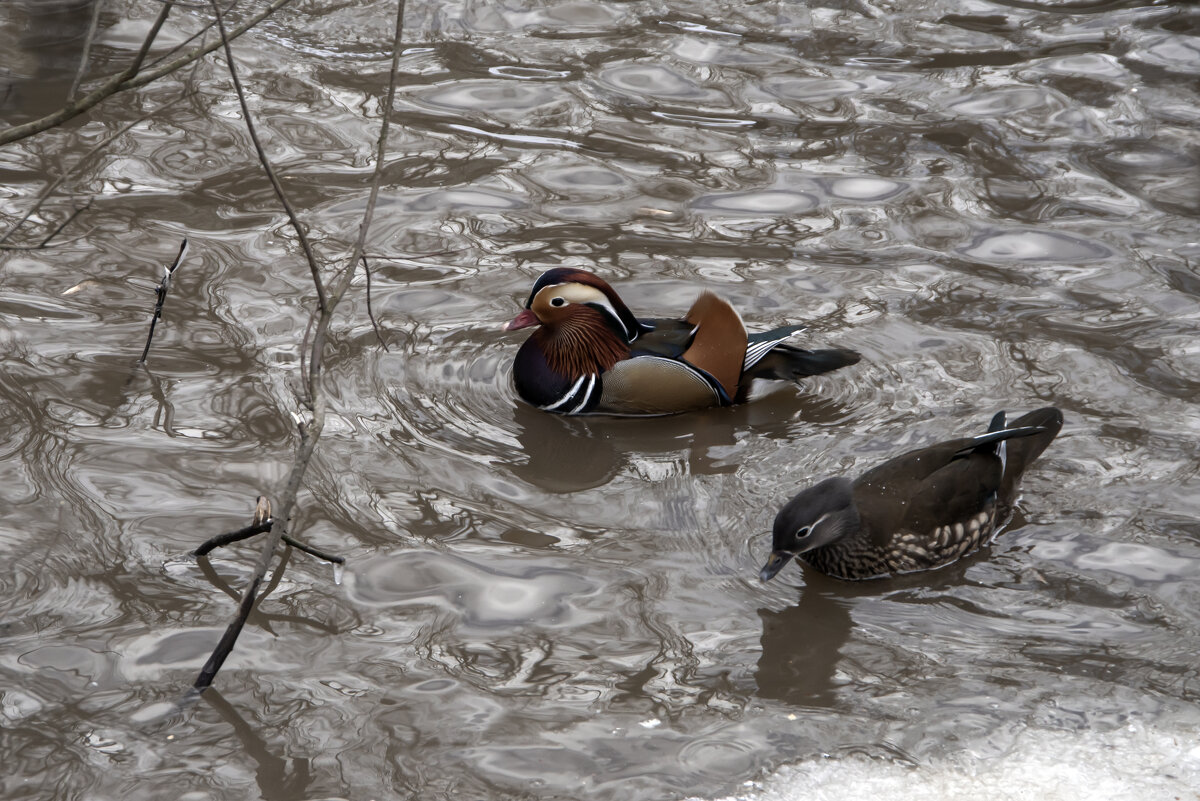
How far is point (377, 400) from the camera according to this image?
21.0ft

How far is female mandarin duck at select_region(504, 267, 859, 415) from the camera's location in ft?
21.3

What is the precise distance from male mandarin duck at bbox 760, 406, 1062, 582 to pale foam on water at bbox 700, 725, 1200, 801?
3.40ft

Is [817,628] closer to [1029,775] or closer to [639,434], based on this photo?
[1029,775]

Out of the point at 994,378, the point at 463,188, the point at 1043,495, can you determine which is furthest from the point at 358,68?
the point at 1043,495

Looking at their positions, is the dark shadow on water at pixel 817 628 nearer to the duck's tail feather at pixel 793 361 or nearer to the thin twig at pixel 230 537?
the duck's tail feather at pixel 793 361

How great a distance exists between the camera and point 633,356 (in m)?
6.59

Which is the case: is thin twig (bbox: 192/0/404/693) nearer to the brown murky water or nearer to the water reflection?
the brown murky water

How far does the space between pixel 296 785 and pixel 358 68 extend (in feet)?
21.9

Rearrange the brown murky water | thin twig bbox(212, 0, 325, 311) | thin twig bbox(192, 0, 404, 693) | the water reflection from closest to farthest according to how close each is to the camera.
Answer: thin twig bbox(212, 0, 325, 311) → thin twig bbox(192, 0, 404, 693) → the brown murky water → the water reflection

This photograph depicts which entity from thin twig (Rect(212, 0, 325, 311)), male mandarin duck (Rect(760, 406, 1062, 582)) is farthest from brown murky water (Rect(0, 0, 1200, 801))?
thin twig (Rect(212, 0, 325, 311))

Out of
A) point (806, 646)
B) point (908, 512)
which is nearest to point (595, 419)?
point (908, 512)

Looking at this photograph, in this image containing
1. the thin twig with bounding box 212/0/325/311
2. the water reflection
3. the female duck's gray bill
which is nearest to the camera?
the thin twig with bounding box 212/0/325/311

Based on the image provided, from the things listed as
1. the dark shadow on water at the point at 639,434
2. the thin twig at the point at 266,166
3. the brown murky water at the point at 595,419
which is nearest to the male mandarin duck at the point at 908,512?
the brown murky water at the point at 595,419

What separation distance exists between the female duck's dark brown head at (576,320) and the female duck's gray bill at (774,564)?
1.76 meters
